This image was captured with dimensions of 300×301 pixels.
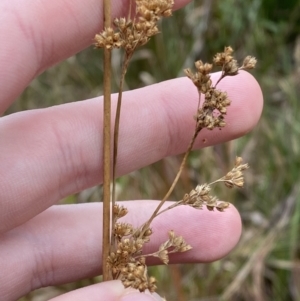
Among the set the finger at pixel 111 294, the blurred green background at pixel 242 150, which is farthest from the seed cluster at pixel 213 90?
the blurred green background at pixel 242 150

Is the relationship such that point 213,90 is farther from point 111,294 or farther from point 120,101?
point 111,294

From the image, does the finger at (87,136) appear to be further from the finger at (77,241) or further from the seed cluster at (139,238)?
the seed cluster at (139,238)

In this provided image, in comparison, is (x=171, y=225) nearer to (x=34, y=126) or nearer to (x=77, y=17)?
(x=34, y=126)

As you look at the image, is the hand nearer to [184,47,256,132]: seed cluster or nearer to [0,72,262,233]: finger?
[0,72,262,233]: finger

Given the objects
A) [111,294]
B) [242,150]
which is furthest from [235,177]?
[242,150]

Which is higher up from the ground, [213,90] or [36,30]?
[36,30]

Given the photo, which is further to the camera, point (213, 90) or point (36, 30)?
point (36, 30)

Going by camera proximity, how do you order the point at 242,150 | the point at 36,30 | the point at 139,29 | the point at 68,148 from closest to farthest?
1. the point at 139,29
2. the point at 36,30
3. the point at 68,148
4. the point at 242,150

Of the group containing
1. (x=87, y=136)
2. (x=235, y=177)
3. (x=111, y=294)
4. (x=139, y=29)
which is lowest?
(x=111, y=294)

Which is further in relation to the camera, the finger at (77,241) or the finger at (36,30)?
the finger at (77,241)
